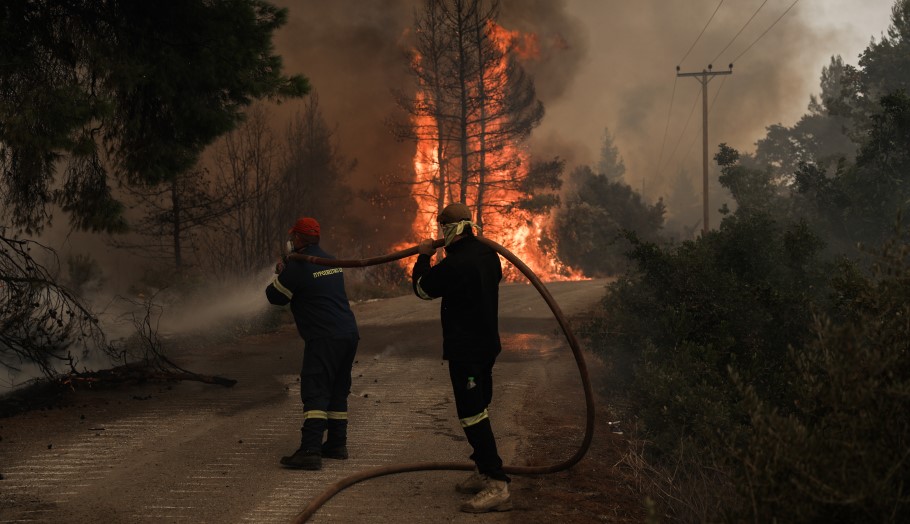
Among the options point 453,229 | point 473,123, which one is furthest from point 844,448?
point 473,123

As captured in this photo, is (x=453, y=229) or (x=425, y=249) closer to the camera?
(x=453, y=229)

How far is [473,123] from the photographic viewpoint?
115ft

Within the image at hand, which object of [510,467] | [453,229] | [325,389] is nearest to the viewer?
[453,229]

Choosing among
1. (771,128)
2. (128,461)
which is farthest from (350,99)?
(771,128)

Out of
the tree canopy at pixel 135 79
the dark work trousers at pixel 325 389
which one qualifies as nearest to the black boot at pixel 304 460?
the dark work trousers at pixel 325 389

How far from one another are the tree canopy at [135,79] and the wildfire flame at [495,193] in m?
23.8

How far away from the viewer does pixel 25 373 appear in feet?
33.8

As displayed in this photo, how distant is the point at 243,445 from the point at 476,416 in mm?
2626

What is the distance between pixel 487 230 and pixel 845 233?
18.8 meters

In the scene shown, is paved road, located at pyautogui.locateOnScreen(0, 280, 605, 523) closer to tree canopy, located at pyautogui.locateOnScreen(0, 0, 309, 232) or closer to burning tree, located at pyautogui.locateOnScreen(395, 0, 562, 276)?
tree canopy, located at pyautogui.locateOnScreen(0, 0, 309, 232)

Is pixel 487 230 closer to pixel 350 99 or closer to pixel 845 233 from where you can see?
pixel 350 99

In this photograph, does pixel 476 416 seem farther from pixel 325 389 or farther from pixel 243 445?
pixel 243 445

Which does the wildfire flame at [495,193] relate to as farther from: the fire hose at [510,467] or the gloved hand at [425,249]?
the gloved hand at [425,249]

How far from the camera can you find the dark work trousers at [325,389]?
265 inches
